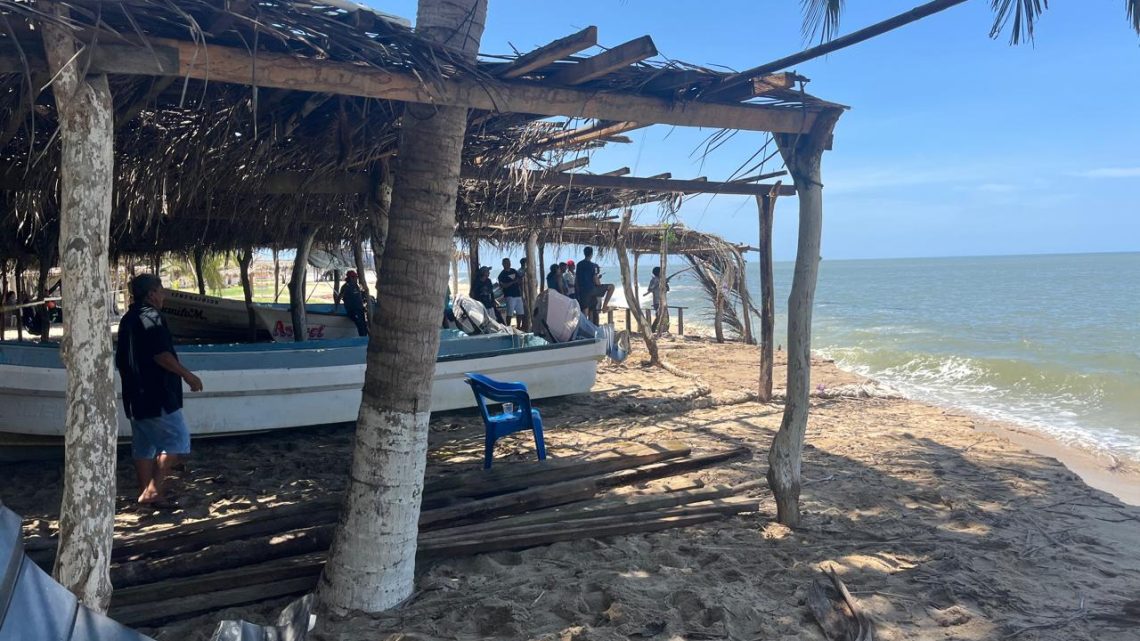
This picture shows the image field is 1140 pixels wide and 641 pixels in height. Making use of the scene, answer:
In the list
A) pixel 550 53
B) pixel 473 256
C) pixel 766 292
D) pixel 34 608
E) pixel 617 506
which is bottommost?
pixel 617 506

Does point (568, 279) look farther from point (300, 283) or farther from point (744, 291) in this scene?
point (300, 283)

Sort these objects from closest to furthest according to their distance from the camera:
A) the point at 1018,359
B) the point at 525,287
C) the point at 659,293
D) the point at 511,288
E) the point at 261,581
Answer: the point at 261,581
the point at 525,287
the point at 511,288
the point at 1018,359
the point at 659,293

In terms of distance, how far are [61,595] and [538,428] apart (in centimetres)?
460

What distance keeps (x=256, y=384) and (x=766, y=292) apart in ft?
20.1

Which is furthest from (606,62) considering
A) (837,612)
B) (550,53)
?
(837,612)

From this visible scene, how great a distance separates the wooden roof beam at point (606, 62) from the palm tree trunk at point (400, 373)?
596 mm

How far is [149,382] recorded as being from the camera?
5102 mm

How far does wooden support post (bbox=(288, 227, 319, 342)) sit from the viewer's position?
33.3 ft

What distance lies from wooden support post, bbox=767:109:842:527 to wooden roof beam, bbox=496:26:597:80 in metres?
2.08

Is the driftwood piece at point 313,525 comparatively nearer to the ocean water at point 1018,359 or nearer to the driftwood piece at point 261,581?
the driftwood piece at point 261,581

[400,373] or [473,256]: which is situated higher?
[473,256]

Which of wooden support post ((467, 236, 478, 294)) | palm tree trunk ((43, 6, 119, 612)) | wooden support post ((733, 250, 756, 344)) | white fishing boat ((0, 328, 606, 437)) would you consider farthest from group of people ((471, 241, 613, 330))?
palm tree trunk ((43, 6, 119, 612))

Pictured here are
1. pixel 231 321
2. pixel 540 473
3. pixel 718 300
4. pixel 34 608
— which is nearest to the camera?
pixel 34 608

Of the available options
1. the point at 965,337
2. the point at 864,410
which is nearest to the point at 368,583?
the point at 864,410
